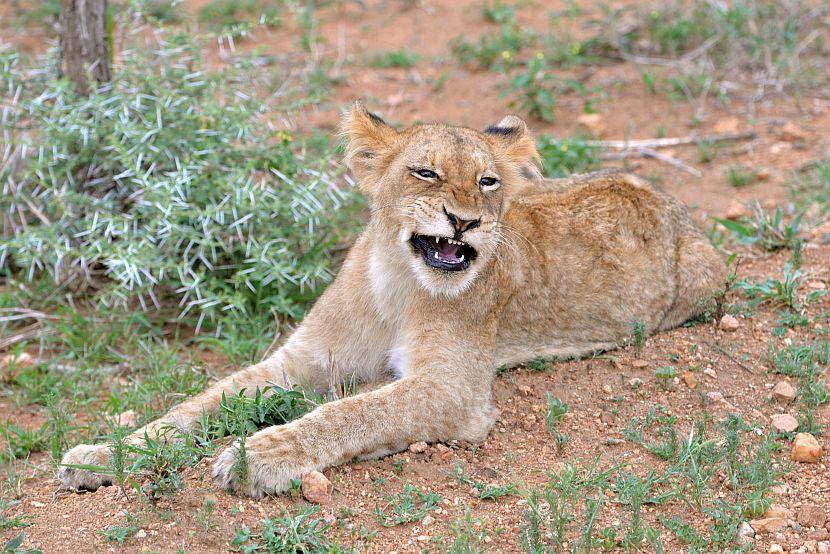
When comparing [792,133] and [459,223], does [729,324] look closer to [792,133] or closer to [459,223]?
[459,223]

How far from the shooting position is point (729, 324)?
5.65 m

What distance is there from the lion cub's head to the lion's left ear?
1 centimetres

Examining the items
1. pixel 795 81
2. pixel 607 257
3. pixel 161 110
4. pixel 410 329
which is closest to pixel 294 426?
pixel 410 329

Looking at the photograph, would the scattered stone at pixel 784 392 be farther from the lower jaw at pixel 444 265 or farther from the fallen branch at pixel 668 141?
the fallen branch at pixel 668 141

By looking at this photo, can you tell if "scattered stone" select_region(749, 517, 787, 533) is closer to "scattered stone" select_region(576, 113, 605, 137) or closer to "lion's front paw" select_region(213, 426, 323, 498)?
"lion's front paw" select_region(213, 426, 323, 498)

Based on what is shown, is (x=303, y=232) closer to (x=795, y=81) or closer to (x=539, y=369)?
(x=539, y=369)

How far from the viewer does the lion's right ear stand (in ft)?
16.7

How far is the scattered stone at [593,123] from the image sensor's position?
8836mm

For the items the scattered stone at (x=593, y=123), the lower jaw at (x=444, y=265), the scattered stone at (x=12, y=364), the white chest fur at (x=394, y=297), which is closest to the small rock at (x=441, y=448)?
the white chest fur at (x=394, y=297)

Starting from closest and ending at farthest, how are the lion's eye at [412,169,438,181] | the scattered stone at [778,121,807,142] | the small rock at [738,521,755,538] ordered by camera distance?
1. the small rock at [738,521,755,538]
2. the lion's eye at [412,169,438,181]
3. the scattered stone at [778,121,807,142]

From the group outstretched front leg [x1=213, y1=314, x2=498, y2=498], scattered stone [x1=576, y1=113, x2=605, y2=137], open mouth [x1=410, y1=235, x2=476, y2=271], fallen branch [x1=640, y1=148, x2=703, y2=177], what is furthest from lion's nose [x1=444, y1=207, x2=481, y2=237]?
scattered stone [x1=576, y1=113, x2=605, y2=137]

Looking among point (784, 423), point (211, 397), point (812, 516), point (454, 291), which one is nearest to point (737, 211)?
point (784, 423)

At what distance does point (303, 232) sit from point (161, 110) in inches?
47.8

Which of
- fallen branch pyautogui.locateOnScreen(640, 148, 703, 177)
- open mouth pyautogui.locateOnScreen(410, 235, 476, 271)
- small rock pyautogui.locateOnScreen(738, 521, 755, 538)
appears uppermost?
open mouth pyautogui.locateOnScreen(410, 235, 476, 271)
